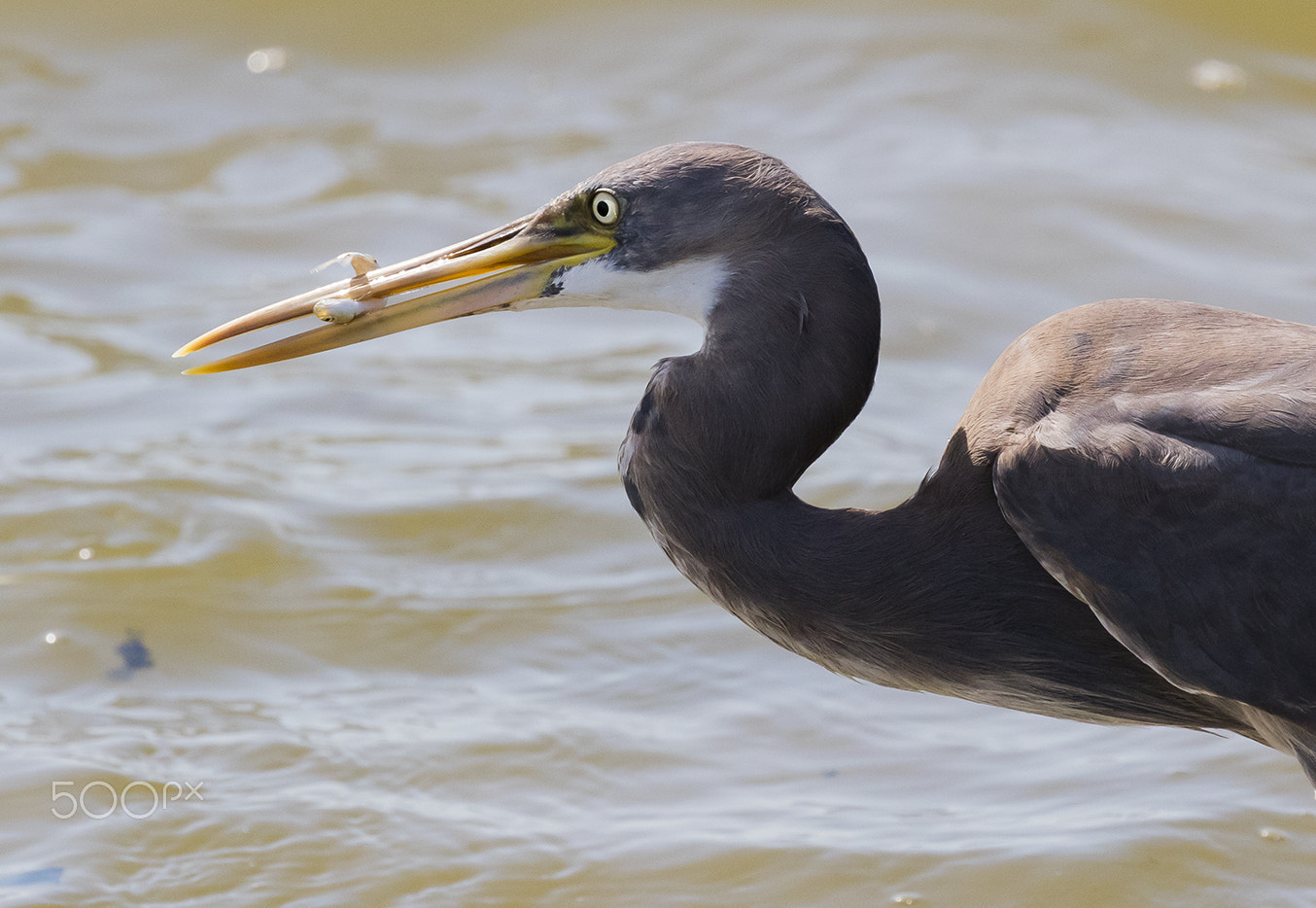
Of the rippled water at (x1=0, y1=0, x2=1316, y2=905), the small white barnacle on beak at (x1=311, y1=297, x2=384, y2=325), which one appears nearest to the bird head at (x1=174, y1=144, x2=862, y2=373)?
the small white barnacle on beak at (x1=311, y1=297, x2=384, y2=325)

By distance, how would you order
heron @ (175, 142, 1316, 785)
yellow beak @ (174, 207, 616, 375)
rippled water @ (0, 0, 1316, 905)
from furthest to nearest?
1. rippled water @ (0, 0, 1316, 905)
2. yellow beak @ (174, 207, 616, 375)
3. heron @ (175, 142, 1316, 785)

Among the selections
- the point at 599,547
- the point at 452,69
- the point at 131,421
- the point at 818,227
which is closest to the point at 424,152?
the point at 452,69

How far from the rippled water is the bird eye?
1744mm

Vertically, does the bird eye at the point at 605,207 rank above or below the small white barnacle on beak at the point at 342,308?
above

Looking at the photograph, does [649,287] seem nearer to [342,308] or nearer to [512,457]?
[342,308]

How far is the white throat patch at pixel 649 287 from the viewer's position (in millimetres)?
3703

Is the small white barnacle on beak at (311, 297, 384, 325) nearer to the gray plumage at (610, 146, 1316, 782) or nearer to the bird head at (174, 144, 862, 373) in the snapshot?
the bird head at (174, 144, 862, 373)

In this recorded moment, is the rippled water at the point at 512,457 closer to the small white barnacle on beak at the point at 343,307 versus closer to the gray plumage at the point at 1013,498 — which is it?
the gray plumage at the point at 1013,498

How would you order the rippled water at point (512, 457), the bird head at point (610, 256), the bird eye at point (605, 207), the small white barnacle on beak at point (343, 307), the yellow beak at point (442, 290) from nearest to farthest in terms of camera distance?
the bird head at point (610, 256) → the bird eye at point (605, 207) → the yellow beak at point (442, 290) → the small white barnacle on beak at point (343, 307) → the rippled water at point (512, 457)

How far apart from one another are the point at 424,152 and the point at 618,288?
18.0ft

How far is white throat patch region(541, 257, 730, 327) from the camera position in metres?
3.70

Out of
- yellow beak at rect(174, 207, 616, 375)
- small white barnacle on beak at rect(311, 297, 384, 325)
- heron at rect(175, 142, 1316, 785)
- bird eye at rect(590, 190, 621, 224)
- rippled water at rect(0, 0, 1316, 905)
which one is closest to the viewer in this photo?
heron at rect(175, 142, 1316, 785)

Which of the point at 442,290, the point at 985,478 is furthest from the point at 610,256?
the point at 985,478

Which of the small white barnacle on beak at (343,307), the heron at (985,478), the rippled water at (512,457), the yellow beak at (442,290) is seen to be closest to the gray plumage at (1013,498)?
the heron at (985,478)
